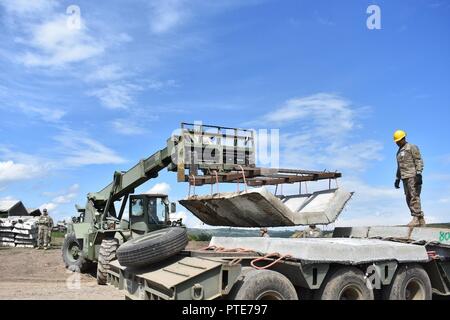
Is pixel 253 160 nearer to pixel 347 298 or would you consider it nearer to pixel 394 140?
pixel 394 140

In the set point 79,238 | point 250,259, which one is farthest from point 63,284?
point 250,259

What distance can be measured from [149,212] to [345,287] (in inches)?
347

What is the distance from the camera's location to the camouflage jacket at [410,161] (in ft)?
30.8

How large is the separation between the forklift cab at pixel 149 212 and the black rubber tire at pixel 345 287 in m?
8.36

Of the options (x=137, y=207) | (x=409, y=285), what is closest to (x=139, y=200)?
(x=137, y=207)

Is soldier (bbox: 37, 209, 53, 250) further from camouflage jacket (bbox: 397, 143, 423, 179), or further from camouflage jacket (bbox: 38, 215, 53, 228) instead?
camouflage jacket (bbox: 397, 143, 423, 179)

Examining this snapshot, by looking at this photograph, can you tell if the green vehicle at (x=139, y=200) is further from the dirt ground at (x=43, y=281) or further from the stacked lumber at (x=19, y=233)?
the stacked lumber at (x=19, y=233)

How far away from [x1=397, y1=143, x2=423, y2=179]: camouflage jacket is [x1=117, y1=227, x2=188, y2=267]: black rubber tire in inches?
192

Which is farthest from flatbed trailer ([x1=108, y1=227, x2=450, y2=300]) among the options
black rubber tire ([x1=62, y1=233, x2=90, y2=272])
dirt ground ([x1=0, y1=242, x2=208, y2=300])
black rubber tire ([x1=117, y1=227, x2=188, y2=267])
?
black rubber tire ([x1=62, y1=233, x2=90, y2=272])

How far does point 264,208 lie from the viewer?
7871mm

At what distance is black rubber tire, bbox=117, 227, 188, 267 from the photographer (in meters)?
6.81

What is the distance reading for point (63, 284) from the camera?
45.1 ft

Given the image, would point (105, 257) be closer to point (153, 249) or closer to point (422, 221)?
point (153, 249)

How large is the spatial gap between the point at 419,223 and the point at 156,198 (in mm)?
8078
